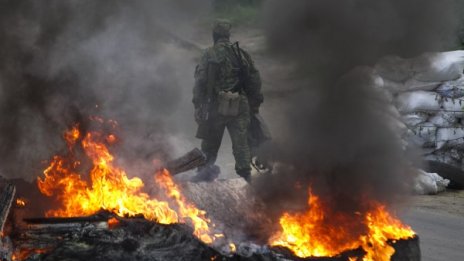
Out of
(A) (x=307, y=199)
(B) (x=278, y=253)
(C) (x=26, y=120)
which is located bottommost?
(B) (x=278, y=253)

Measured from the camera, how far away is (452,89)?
9.41 meters

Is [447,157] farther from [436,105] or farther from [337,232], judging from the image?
[337,232]

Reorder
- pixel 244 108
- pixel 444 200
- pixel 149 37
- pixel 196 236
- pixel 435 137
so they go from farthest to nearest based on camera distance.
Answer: pixel 435 137 → pixel 444 200 → pixel 244 108 → pixel 149 37 → pixel 196 236

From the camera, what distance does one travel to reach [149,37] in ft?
20.1

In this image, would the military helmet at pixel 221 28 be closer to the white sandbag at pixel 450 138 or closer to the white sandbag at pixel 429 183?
the white sandbag at pixel 429 183

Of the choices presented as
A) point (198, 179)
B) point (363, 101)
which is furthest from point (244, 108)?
point (363, 101)

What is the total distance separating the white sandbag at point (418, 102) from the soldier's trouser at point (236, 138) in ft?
13.0

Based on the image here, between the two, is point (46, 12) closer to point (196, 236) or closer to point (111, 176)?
point (111, 176)

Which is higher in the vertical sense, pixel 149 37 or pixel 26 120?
pixel 149 37

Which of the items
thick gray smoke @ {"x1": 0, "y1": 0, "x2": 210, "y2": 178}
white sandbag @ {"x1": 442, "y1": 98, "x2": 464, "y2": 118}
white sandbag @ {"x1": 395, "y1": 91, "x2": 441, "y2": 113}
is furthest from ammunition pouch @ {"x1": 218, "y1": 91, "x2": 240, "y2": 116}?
white sandbag @ {"x1": 442, "y1": 98, "x2": 464, "y2": 118}

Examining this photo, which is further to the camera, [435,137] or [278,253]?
[435,137]

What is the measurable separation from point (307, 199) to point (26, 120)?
8.77 feet

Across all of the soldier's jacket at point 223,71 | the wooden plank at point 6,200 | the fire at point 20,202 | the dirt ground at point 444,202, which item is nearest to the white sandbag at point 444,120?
the dirt ground at point 444,202

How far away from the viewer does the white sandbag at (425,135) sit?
938cm
